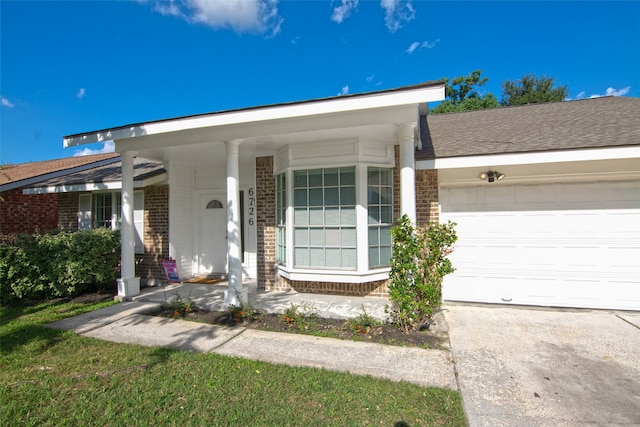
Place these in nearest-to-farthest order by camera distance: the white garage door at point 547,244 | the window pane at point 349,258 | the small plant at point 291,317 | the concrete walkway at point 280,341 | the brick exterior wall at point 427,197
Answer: the concrete walkway at point 280,341 < the small plant at point 291,317 < the white garage door at point 547,244 < the window pane at point 349,258 < the brick exterior wall at point 427,197

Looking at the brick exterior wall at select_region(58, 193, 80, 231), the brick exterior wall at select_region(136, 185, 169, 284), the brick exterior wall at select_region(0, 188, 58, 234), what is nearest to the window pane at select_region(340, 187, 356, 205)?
the brick exterior wall at select_region(136, 185, 169, 284)

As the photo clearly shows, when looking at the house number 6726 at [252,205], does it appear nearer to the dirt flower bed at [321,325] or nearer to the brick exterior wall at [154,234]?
the brick exterior wall at [154,234]

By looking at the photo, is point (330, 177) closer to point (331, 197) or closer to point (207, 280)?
point (331, 197)

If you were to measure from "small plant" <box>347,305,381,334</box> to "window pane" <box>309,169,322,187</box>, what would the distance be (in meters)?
2.61

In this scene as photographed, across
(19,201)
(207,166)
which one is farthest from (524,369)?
(19,201)

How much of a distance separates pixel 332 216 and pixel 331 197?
1.18 ft

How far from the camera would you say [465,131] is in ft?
22.3

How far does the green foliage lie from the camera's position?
13.8 feet

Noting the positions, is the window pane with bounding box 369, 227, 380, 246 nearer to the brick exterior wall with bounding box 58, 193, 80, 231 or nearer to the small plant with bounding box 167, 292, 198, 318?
the small plant with bounding box 167, 292, 198, 318

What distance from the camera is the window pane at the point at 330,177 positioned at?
5898mm

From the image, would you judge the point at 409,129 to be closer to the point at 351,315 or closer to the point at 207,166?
the point at 351,315

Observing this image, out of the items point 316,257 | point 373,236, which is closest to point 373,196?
point 373,236

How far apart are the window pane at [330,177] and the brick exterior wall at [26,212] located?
903cm

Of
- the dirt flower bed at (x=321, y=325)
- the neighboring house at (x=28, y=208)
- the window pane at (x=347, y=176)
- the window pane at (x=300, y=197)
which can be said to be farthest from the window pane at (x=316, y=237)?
the neighboring house at (x=28, y=208)
